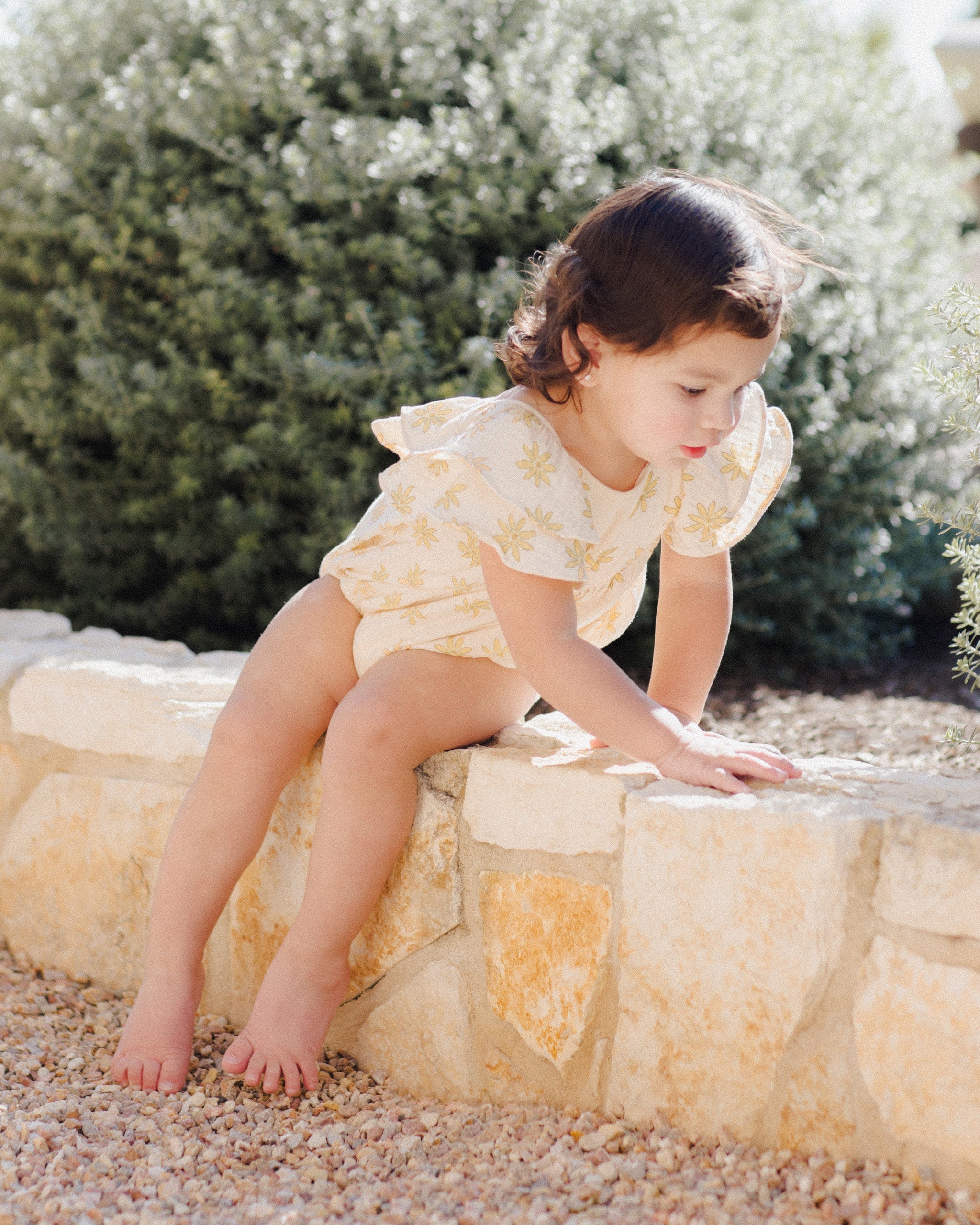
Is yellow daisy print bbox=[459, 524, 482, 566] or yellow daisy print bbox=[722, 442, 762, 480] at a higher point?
yellow daisy print bbox=[722, 442, 762, 480]

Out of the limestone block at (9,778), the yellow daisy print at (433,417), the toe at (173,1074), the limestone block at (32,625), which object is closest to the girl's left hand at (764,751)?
the yellow daisy print at (433,417)

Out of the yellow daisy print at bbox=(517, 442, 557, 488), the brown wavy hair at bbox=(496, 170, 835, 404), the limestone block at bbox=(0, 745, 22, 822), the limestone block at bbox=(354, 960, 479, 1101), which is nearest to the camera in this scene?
the brown wavy hair at bbox=(496, 170, 835, 404)

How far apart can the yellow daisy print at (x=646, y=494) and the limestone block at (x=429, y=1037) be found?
0.75 meters

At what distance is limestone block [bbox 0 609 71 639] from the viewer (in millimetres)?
2748

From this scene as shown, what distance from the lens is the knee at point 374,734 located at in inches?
64.4

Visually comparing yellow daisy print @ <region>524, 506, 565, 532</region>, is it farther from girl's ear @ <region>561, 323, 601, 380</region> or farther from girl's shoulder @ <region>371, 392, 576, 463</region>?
girl's ear @ <region>561, 323, 601, 380</region>

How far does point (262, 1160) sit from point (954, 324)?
1.48 m

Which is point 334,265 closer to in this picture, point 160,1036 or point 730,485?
point 730,485

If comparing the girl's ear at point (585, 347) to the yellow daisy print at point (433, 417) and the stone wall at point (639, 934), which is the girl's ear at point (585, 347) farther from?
the stone wall at point (639, 934)

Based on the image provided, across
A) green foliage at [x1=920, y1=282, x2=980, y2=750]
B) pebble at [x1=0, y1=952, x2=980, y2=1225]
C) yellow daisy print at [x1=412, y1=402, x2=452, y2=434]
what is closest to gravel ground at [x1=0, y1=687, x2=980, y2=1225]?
pebble at [x1=0, y1=952, x2=980, y2=1225]

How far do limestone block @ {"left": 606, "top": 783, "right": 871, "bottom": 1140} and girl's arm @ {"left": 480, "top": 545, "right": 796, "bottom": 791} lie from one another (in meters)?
0.04

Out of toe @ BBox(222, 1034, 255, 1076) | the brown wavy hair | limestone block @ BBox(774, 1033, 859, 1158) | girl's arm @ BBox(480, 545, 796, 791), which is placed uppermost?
the brown wavy hair

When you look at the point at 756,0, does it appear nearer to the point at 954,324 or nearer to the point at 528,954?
the point at 954,324

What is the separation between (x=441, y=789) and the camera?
174 centimetres
